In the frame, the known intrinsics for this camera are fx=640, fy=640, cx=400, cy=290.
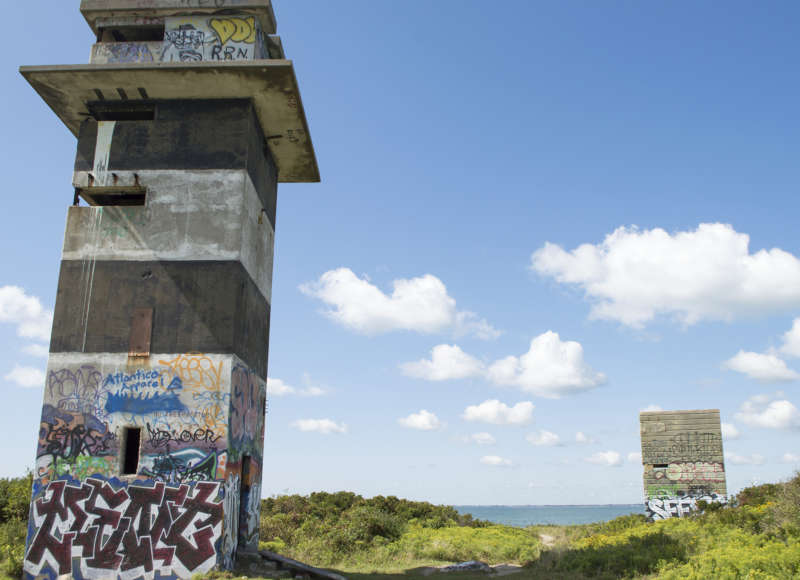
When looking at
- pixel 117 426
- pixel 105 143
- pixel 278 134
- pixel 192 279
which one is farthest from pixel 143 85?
pixel 117 426

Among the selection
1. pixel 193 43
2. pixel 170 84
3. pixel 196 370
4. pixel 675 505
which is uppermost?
pixel 193 43

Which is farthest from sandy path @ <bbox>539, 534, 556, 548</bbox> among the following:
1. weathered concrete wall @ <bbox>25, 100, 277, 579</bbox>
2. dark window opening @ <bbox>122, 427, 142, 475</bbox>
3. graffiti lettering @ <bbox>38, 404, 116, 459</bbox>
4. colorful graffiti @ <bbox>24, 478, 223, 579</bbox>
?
graffiti lettering @ <bbox>38, 404, 116, 459</bbox>

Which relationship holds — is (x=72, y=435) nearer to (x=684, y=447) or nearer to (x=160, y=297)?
(x=160, y=297)

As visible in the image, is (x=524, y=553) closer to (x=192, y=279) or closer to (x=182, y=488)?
(x=182, y=488)

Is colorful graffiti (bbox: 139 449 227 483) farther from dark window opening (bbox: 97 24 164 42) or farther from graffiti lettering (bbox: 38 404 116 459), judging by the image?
dark window opening (bbox: 97 24 164 42)

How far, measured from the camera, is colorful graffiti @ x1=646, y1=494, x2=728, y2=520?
2506 cm

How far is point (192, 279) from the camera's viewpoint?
15945 mm

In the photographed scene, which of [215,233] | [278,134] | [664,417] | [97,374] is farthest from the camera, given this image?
[664,417]

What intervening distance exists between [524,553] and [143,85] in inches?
779

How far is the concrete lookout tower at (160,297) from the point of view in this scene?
47.0 feet

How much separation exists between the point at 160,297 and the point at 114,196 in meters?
4.03

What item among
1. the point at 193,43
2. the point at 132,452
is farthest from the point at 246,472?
the point at 193,43

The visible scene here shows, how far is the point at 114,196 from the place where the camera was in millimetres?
17891

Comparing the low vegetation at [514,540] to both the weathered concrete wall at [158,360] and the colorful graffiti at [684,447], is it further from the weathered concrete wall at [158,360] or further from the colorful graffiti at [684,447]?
the colorful graffiti at [684,447]
